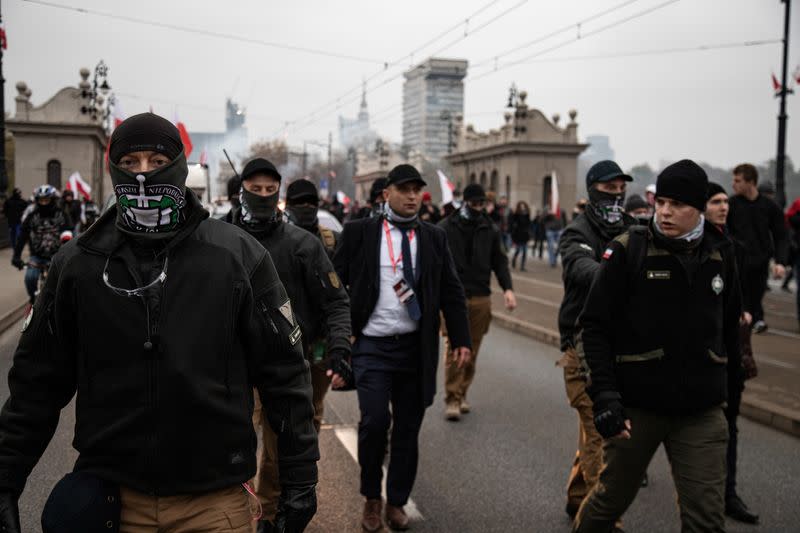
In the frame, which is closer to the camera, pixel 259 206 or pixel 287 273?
pixel 287 273

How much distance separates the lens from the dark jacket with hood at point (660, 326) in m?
3.70

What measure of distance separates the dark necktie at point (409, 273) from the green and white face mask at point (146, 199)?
2.61 meters

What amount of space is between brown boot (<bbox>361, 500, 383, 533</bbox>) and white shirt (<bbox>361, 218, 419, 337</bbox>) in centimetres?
97

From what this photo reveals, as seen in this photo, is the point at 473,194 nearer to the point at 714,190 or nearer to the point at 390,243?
the point at 714,190

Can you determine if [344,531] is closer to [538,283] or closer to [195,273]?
[195,273]

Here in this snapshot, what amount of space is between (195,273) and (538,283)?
17.8m

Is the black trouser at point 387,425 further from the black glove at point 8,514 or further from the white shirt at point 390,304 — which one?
the black glove at point 8,514

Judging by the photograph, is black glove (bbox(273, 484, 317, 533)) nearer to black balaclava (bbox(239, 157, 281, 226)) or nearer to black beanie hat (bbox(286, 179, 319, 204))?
black balaclava (bbox(239, 157, 281, 226))

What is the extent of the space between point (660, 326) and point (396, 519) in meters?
1.97

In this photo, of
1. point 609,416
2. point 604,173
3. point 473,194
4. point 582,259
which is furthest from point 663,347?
point 473,194

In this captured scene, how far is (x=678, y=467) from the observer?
12.1 feet

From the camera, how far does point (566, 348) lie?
5012 mm

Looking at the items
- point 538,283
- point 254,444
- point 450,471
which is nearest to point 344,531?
point 450,471

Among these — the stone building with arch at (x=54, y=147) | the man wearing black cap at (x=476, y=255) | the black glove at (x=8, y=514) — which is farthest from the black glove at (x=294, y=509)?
the stone building with arch at (x=54, y=147)
